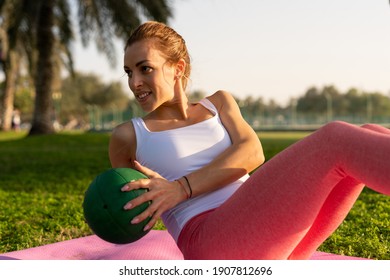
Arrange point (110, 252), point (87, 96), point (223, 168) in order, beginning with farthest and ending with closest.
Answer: point (87, 96) → point (110, 252) → point (223, 168)

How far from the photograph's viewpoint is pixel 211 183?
2391 mm

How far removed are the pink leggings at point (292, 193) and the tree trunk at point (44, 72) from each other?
15548 millimetres

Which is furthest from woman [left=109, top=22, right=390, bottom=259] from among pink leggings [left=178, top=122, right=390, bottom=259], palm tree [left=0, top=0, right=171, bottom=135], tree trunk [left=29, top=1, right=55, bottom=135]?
tree trunk [left=29, top=1, right=55, bottom=135]

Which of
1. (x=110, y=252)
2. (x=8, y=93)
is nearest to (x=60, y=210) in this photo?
(x=110, y=252)

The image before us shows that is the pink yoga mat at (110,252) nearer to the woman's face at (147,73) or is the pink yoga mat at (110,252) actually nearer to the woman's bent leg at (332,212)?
the woman's bent leg at (332,212)

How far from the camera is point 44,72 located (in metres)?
17.4

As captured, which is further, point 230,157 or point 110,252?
point 110,252

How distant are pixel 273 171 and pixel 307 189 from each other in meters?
0.15

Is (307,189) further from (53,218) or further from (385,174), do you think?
(53,218)

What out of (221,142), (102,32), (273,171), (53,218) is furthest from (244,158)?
(102,32)

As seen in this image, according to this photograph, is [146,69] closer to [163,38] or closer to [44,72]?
[163,38]

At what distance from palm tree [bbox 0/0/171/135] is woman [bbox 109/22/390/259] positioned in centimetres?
1264

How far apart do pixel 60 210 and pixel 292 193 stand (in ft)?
13.8

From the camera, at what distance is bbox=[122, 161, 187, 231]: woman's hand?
7.48 feet
